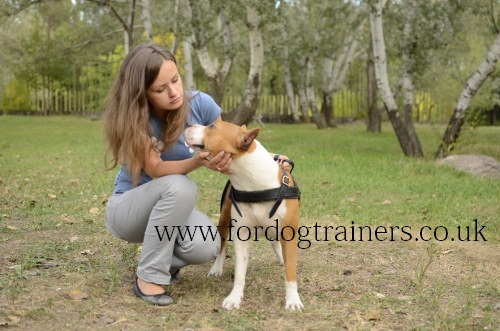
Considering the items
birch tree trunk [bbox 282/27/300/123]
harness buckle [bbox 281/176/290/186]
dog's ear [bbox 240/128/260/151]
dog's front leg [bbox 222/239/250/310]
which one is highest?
birch tree trunk [bbox 282/27/300/123]

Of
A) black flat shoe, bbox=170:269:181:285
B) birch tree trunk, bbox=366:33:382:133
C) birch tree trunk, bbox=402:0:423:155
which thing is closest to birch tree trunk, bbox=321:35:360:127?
birch tree trunk, bbox=366:33:382:133

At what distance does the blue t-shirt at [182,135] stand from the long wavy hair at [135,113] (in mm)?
94

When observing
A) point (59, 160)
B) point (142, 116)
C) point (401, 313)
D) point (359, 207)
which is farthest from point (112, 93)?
point (59, 160)

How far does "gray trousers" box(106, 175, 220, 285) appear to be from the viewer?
152 inches

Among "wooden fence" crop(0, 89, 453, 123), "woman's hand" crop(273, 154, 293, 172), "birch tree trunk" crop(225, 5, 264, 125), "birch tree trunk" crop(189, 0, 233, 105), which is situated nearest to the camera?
"woman's hand" crop(273, 154, 293, 172)

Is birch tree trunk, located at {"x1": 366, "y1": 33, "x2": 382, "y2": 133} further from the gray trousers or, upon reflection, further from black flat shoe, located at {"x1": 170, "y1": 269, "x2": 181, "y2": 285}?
the gray trousers

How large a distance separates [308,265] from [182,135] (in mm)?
1514

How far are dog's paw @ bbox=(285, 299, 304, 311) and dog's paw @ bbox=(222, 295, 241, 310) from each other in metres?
0.29

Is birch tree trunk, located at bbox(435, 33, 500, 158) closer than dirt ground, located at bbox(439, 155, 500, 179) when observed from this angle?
No

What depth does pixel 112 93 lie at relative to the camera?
13.1 ft

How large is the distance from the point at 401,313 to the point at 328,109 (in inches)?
834

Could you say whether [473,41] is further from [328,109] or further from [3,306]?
[3,306]

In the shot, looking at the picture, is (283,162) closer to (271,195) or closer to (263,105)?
(271,195)

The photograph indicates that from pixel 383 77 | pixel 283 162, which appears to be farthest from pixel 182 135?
pixel 383 77
